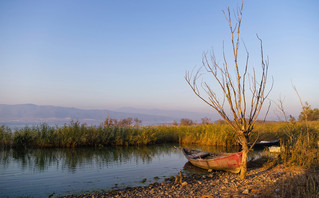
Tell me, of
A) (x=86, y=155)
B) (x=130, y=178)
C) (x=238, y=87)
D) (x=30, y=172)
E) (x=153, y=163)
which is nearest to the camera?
(x=238, y=87)

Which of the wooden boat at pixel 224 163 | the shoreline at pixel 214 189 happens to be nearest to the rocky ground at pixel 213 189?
the shoreline at pixel 214 189

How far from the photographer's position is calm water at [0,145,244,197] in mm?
8080

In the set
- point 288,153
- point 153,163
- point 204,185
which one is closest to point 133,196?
point 204,185

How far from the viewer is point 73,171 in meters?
10.5

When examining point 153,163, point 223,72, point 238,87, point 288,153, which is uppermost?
point 223,72

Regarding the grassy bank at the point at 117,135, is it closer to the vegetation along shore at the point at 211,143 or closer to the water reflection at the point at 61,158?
the vegetation along shore at the point at 211,143

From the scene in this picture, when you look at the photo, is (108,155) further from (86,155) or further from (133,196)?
(133,196)

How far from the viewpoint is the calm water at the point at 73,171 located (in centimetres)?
808

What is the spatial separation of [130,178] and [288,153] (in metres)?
7.46

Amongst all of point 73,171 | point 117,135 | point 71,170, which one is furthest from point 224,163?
point 117,135

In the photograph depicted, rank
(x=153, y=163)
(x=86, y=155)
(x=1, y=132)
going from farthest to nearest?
(x=1, y=132), (x=86, y=155), (x=153, y=163)

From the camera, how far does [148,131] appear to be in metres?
20.6

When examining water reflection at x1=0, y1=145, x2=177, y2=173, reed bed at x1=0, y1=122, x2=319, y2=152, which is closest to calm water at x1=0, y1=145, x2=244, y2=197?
water reflection at x1=0, y1=145, x2=177, y2=173

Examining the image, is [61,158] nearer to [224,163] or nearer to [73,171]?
[73,171]
